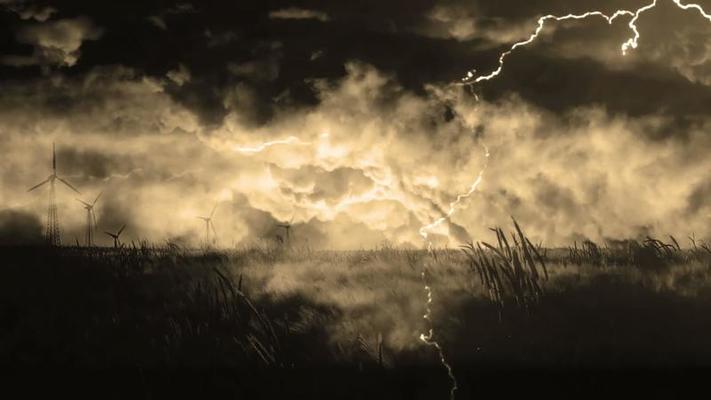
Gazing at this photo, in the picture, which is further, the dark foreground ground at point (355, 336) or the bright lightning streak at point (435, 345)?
the dark foreground ground at point (355, 336)

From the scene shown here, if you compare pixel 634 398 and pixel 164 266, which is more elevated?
pixel 164 266

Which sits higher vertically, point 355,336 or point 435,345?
point 355,336

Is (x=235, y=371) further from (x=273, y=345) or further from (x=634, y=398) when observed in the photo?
(x=634, y=398)

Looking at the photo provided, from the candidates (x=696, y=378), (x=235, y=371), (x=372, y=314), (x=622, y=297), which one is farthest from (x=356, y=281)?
(x=696, y=378)

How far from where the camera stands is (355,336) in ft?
48.1

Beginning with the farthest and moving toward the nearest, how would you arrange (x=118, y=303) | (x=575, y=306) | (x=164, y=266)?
(x=164, y=266), (x=118, y=303), (x=575, y=306)

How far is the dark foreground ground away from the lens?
42.4ft

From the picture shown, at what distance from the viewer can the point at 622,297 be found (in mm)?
18734

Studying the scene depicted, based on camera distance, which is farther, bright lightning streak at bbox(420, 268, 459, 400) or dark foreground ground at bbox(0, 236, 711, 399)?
dark foreground ground at bbox(0, 236, 711, 399)

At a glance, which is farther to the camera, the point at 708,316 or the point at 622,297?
the point at 622,297

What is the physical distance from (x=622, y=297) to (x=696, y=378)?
576 cm

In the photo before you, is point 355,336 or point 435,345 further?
point 355,336

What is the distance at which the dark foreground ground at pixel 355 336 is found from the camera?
12914mm

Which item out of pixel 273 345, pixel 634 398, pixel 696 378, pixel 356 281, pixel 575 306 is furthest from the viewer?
pixel 356 281
